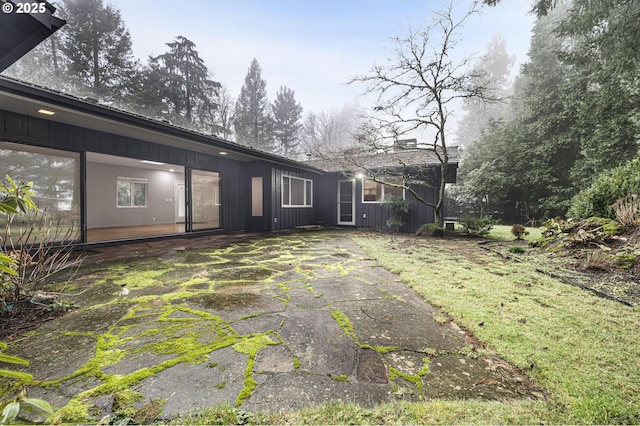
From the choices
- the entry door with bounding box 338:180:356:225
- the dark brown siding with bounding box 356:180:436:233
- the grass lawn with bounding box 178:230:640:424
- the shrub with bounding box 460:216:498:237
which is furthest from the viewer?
the entry door with bounding box 338:180:356:225

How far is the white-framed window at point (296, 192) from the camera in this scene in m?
9.79

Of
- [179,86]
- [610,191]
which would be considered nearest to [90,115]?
[610,191]

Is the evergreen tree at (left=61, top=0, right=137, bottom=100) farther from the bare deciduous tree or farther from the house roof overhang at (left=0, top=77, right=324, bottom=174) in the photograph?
the bare deciduous tree

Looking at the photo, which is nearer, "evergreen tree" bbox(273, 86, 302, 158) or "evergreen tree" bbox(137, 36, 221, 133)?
"evergreen tree" bbox(137, 36, 221, 133)

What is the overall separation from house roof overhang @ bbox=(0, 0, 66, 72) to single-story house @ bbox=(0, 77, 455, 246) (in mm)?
1677

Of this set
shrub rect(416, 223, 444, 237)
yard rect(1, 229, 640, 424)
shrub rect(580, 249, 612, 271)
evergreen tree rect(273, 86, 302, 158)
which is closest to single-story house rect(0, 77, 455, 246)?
shrub rect(416, 223, 444, 237)

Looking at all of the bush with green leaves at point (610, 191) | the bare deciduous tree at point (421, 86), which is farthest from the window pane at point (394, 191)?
Result: the bush with green leaves at point (610, 191)

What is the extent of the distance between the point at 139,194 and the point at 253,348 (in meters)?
11.8

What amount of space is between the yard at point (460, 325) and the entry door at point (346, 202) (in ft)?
22.4

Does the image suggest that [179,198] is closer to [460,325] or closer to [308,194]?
[308,194]

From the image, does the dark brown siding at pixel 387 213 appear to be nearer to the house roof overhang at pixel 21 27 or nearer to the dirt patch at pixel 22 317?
the dirt patch at pixel 22 317

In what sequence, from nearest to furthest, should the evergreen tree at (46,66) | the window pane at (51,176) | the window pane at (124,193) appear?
the window pane at (51,176) < the window pane at (124,193) < the evergreen tree at (46,66)

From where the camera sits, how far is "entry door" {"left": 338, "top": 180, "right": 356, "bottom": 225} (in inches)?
440

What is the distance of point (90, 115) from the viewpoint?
13.7ft
